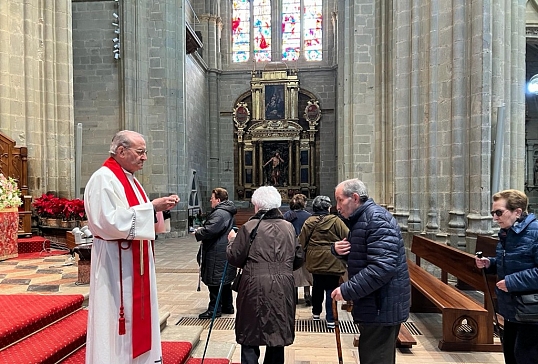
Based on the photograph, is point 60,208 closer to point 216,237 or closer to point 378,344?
point 216,237

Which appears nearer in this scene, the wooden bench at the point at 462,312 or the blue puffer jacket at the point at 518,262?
the blue puffer jacket at the point at 518,262

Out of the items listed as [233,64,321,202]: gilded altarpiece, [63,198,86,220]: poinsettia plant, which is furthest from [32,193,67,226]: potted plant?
[233,64,321,202]: gilded altarpiece

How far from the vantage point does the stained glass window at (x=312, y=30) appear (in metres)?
22.7

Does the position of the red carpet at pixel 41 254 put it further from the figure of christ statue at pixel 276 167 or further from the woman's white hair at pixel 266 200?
the figure of christ statue at pixel 276 167

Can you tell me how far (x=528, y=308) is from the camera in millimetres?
2850

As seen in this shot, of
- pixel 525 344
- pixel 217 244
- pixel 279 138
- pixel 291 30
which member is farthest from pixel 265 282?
pixel 291 30

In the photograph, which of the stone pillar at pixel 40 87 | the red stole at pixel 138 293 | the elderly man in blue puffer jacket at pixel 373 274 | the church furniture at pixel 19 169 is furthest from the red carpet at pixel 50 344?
the stone pillar at pixel 40 87

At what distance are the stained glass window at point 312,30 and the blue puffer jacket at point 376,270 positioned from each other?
21200 mm

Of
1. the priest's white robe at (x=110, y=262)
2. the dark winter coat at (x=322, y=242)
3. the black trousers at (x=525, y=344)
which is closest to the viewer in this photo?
the priest's white robe at (x=110, y=262)

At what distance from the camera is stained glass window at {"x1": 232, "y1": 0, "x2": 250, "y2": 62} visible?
23203 mm

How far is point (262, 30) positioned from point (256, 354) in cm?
2202

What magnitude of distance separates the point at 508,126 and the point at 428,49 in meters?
2.15

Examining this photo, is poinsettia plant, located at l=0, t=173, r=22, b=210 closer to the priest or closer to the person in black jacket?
the person in black jacket

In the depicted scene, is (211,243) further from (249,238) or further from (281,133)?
(281,133)
